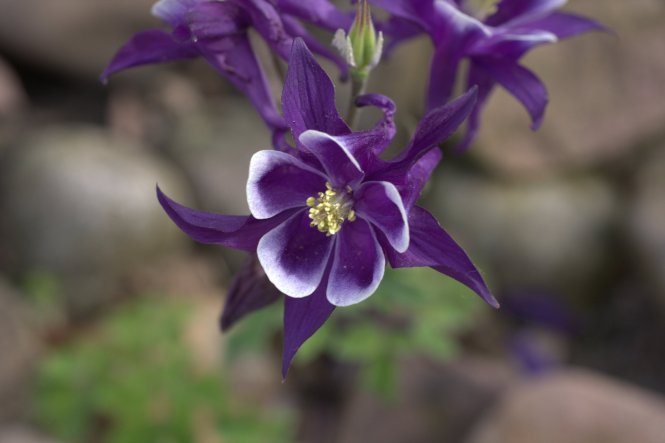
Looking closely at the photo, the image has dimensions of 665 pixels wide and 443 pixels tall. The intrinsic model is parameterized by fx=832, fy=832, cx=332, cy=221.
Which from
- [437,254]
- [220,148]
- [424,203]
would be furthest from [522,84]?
[220,148]

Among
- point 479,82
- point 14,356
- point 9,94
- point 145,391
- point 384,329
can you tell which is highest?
point 479,82

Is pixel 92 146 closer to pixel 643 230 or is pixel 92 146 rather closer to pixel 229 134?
pixel 229 134

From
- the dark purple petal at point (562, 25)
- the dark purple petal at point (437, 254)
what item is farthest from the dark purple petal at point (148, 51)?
the dark purple petal at point (562, 25)

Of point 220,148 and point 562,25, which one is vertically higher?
point 562,25

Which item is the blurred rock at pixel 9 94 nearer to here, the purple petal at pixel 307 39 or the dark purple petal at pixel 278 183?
the purple petal at pixel 307 39

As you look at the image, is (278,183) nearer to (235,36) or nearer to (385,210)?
(385,210)

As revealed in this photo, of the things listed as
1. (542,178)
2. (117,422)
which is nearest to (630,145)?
(542,178)
